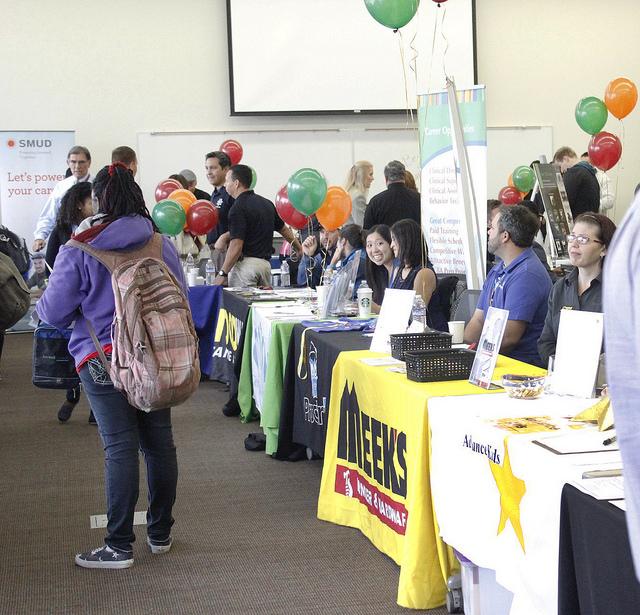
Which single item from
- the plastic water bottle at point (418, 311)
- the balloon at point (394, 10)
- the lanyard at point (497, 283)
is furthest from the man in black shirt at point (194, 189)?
the plastic water bottle at point (418, 311)

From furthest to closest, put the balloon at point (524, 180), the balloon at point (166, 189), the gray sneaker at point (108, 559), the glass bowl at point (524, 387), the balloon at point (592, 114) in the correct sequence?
the balloon at point (524, 180), the balloon at point (592, 114), the balloon at point (166, 189), the gray sneaker at point (108, 559), the glass bowl at point (524, 387)

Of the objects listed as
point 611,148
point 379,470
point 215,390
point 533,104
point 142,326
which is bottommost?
point 215,390

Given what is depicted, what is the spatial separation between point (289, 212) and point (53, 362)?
2335 millimetres

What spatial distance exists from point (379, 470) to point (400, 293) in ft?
2.31

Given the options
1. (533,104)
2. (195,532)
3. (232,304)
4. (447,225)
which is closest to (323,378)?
(195,532)

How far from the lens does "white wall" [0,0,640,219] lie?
974 centimetres

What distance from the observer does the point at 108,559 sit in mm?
2979

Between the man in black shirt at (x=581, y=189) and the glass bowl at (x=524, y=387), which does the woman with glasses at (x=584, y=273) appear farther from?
the man in black shirt at (x=581, y=189)

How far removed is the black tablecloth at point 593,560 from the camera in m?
1.48

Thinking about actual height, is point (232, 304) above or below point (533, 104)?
below

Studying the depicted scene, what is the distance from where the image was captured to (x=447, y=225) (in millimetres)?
5742

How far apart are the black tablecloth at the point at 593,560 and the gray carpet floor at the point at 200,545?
3.04 feet

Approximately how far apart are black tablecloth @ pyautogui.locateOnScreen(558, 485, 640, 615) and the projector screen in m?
8.77

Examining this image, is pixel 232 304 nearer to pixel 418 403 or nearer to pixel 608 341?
pixel 418 403
